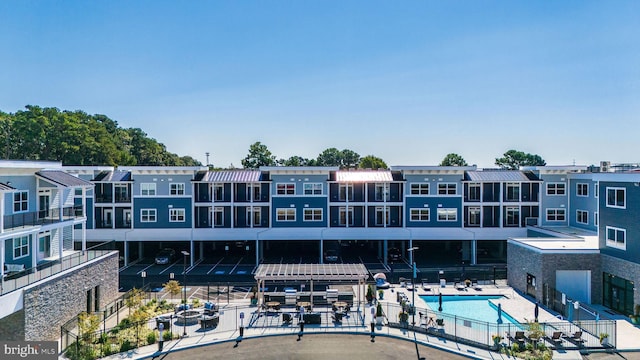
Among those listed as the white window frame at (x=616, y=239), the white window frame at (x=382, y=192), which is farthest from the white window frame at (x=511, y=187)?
the white window frame at (x=616, y=239)

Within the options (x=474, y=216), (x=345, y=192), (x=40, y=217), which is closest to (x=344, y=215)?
(x=345, y=192)

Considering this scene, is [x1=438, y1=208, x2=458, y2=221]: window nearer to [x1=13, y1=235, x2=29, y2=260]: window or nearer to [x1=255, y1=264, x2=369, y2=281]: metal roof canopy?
[x1=255, y1=264, x2=369, y2=281]: metal roof canopy

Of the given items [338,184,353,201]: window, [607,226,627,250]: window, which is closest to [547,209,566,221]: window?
[607,226,627,250]: window

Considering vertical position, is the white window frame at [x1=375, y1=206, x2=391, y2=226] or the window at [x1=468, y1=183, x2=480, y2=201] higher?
the window at [x1=468, y1=183, x2=480, y2=201]

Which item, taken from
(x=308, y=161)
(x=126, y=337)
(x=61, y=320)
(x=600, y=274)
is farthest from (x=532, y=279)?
(x=308, y=161)

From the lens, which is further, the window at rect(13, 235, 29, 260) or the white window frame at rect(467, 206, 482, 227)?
the white window frame at rect(467, 206, 482, 227)

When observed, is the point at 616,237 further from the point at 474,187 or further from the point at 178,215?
the point at 178,215

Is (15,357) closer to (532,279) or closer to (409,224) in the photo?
(532,279)

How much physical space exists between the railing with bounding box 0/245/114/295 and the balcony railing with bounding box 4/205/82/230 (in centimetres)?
285

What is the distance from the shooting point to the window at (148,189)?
1601 inches

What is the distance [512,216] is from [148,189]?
38.6m

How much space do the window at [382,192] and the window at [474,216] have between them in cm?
906

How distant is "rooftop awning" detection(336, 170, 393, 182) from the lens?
41219 mm

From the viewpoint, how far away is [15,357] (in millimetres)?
16781
